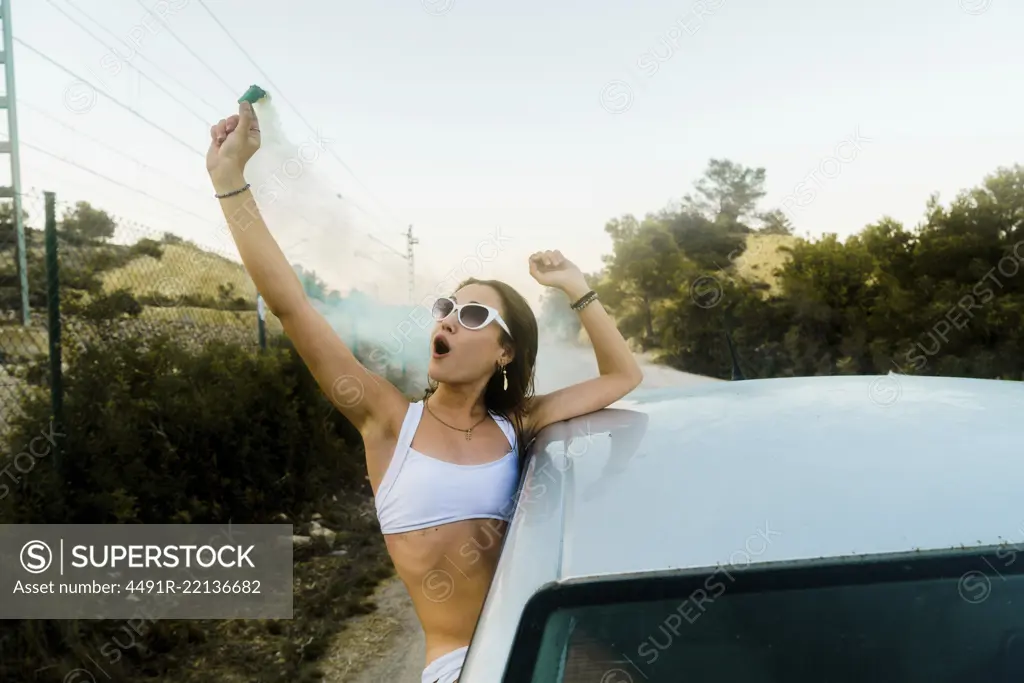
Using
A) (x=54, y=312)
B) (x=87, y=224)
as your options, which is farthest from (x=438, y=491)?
(x=87, y=224)

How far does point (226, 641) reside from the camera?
4.70 metres

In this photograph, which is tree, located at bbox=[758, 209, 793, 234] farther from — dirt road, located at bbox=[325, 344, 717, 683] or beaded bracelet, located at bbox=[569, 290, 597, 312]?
beaded bracelet, located at bbox=[569, 290, 597, 312]

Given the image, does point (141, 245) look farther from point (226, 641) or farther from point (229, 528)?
point (226, 641)

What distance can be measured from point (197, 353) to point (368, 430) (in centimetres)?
540

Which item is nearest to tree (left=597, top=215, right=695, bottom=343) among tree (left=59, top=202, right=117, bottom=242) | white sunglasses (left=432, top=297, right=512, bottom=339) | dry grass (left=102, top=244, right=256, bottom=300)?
dry grass (left=102, top=244, right=256, bottom=300)

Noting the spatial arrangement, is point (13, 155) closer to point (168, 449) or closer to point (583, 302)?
point (168, 449)

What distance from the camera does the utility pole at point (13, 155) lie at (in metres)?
5.24

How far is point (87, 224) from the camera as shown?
20.1 ft

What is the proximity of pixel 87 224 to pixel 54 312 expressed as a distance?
4.62 ft

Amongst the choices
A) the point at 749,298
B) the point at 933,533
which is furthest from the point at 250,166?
the point at 749,298

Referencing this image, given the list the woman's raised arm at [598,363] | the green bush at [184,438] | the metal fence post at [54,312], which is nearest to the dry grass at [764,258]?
the green bush at [184,438]

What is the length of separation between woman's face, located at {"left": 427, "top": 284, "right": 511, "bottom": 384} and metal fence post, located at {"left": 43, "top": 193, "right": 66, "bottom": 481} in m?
3.52

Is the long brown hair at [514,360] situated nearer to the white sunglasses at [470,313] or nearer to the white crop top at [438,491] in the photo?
the white sunglasses at [470,313]

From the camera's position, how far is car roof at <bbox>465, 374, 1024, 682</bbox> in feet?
3.75
